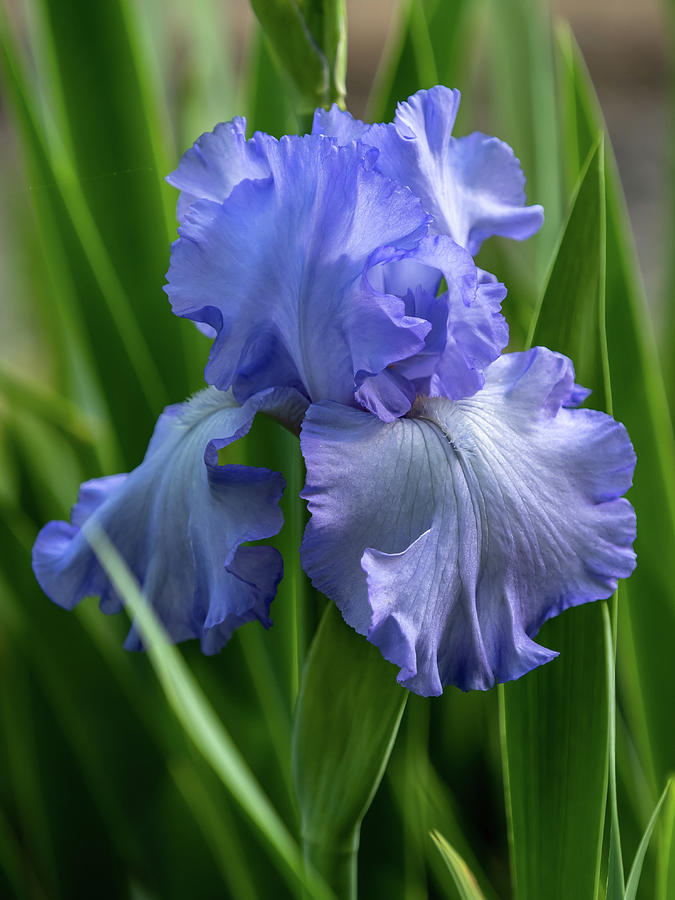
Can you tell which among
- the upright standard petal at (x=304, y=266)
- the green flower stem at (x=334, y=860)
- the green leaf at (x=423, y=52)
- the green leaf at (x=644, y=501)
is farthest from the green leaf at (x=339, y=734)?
the green leaf at (x=423, y=52)

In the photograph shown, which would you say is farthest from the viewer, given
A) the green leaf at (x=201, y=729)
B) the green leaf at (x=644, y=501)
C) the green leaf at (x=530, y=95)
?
the green leaf at (x=530, y=95)

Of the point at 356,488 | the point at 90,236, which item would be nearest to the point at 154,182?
the point at 90,236

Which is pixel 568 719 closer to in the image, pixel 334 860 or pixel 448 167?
pixel 334 860

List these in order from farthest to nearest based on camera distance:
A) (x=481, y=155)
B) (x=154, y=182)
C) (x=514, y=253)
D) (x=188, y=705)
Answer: (x=514, y=253) → (x=154, y=182) → (x=481, y=155) → (x=188, y=705)

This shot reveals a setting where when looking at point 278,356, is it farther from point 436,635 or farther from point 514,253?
point 514,253

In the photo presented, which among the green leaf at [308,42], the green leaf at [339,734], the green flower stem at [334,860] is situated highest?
the green leaf at [308,42]

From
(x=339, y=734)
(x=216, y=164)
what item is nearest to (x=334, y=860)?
(x=339, y=734)

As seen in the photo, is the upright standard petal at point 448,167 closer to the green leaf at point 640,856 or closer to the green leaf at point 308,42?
the green leaf at point 308,42
